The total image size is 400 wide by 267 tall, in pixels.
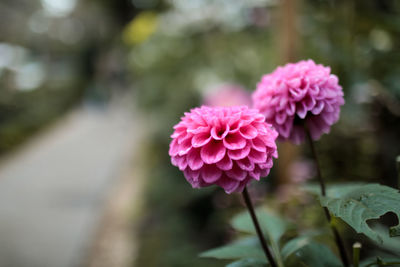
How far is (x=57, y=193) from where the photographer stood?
4703 mm

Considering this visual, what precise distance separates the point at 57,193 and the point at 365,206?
4.68m

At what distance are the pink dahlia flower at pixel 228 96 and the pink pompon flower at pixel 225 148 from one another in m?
1.71

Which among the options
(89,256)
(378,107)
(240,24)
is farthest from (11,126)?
(378,107)

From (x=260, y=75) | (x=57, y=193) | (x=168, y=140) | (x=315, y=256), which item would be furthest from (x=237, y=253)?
(x=57, y=193)

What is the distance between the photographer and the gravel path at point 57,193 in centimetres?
312

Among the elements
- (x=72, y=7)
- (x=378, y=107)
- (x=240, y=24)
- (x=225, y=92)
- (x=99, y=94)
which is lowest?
(x=378, y=107)

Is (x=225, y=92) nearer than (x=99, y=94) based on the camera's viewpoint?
Yes

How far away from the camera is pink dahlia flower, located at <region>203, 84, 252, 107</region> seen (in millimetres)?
2383

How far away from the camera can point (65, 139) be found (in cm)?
863

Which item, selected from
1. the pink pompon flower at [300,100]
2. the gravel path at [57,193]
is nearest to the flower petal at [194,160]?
the pink pompon flower at [300,100]

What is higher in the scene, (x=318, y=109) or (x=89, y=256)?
(x=89, y=256)

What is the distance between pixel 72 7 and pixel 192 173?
59.6ft

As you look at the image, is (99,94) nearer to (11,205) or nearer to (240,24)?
(11,205)

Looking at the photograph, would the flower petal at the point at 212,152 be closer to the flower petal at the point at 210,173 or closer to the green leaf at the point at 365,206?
the flower petal at the point at 210,173
